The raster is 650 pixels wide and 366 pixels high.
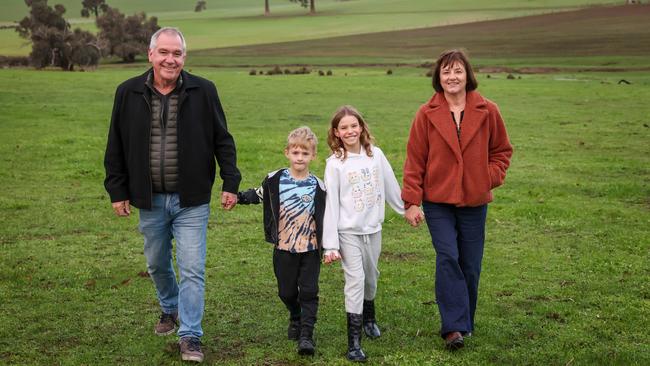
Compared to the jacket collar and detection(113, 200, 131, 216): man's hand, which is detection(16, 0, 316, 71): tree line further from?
the jacket collar

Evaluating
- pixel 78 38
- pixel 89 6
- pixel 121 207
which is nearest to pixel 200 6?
pixel 89 6

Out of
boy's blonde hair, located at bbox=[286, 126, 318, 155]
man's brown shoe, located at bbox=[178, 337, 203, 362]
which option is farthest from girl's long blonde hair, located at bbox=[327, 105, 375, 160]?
man's brown shoe, located at bbox=[178, 337, 203, 362]

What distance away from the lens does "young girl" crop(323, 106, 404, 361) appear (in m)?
7.11

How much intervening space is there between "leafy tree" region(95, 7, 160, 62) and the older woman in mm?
78351

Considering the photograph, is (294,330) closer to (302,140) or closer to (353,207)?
(353,207)

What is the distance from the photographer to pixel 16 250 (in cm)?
1122

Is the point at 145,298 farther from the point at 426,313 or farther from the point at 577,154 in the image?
the point at 577,154

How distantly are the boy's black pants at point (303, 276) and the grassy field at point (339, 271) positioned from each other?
1.32 ft

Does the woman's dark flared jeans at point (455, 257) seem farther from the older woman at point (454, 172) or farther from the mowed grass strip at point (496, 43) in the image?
the mowed grass strip at point (496, 43)

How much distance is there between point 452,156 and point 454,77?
0.69 metres

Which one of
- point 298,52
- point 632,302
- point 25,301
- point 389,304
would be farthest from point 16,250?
point 298,52

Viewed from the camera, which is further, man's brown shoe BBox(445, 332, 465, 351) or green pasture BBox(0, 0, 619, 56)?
green pasture BBox(0, 0, 619, 56)

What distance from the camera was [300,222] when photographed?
7172 mm

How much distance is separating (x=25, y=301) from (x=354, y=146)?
13.8 ft
